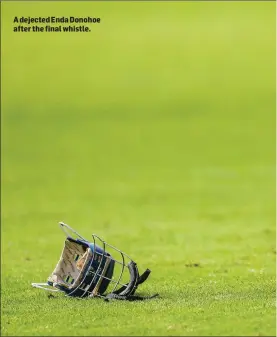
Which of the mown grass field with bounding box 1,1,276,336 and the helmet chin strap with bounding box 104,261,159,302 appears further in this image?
the helmet chin strap with bounding box 104,261,159,302

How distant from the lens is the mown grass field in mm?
14727

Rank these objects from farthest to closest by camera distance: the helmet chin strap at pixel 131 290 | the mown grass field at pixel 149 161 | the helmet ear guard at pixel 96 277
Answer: the helmet ear guard at pixel 96 277
the helmet chin strap at pixel 131 290
the mown grass field at pixel 149 161

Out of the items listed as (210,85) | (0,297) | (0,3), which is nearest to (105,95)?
(210,85)

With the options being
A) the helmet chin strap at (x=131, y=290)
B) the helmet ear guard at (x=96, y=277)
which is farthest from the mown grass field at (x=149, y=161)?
the helmet chin strap at (x=131, y=290)

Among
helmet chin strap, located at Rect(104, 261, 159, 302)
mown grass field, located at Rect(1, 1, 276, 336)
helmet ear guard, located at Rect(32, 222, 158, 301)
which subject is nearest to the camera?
mown grass field, located at Rect(1, 1, 276, 336)

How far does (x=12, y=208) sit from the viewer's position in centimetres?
3778

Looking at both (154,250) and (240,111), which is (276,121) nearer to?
(240,111)

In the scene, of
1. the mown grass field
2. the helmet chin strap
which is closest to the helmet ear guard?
the helmet chin strap

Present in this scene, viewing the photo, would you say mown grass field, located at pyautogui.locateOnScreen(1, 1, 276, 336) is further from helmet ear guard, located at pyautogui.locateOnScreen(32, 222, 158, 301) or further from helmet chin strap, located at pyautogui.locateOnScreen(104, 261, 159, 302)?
helmet chin strap, located at pyautogui.locateOnScreen(104, 261, 159, 302)

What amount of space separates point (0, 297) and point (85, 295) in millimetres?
2580

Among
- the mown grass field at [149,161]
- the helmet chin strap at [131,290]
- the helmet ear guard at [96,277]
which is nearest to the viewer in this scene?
the mown grass field at [149,161]

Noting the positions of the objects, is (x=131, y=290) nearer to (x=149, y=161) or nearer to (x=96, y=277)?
(x=96, y=277)

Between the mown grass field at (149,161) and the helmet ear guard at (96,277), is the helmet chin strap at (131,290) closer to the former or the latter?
the helmet ear guard at (96,277)

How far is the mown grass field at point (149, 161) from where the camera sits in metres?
14.7
